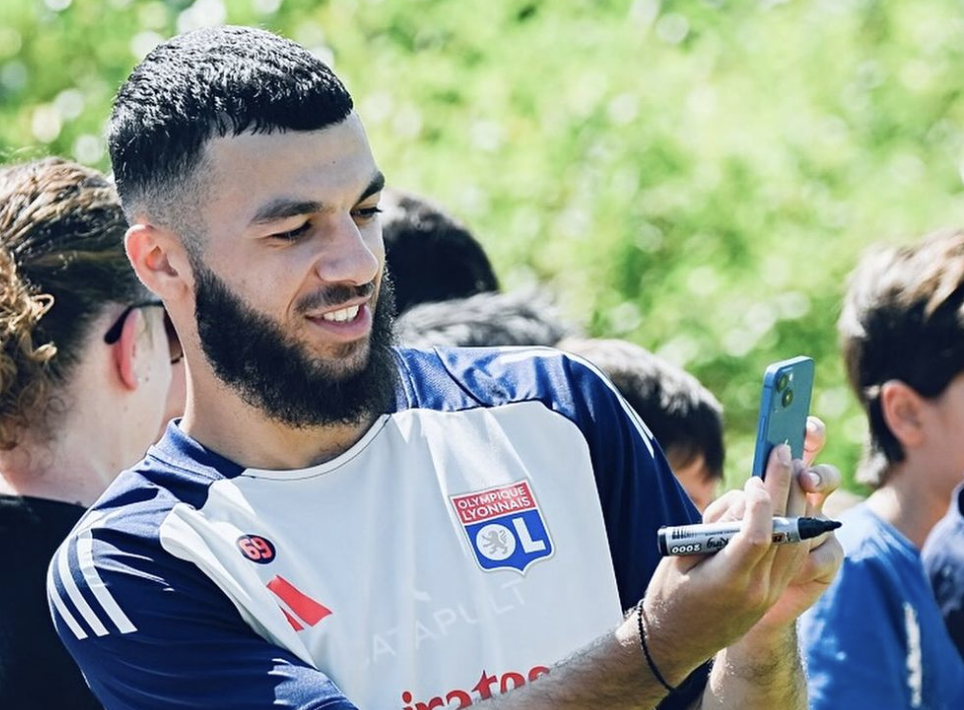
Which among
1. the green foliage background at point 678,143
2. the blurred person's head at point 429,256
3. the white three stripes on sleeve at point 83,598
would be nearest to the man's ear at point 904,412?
the blurred person's head at point 429,256

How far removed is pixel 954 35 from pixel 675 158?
3.86 feet

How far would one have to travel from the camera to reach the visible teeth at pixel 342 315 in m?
2.76

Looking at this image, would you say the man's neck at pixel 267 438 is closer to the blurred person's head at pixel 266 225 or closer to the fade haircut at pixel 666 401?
the blurred person's head at pixel 266 225

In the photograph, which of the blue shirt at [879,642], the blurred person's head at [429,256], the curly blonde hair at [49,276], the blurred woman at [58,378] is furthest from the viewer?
the blurred person's head at [429,256]

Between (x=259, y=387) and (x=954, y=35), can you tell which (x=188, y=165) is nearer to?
(x=259, y=387)

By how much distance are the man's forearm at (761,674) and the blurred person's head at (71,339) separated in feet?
4.38

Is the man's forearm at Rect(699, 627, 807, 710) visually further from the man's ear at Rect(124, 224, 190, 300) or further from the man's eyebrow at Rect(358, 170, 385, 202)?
the man's ear at Rect(124, 224, 190, 300)

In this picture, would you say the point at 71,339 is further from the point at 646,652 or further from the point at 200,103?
the point at 646,652

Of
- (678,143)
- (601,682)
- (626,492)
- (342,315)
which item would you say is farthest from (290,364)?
(678,143)

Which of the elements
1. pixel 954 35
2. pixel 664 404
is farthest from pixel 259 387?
pixel 954 35

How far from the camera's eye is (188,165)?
9.30 ft

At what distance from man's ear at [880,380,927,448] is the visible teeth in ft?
6.61

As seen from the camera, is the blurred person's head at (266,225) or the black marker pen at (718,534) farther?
the blurred person's head at (266,225)

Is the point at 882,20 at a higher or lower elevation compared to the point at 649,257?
higher
